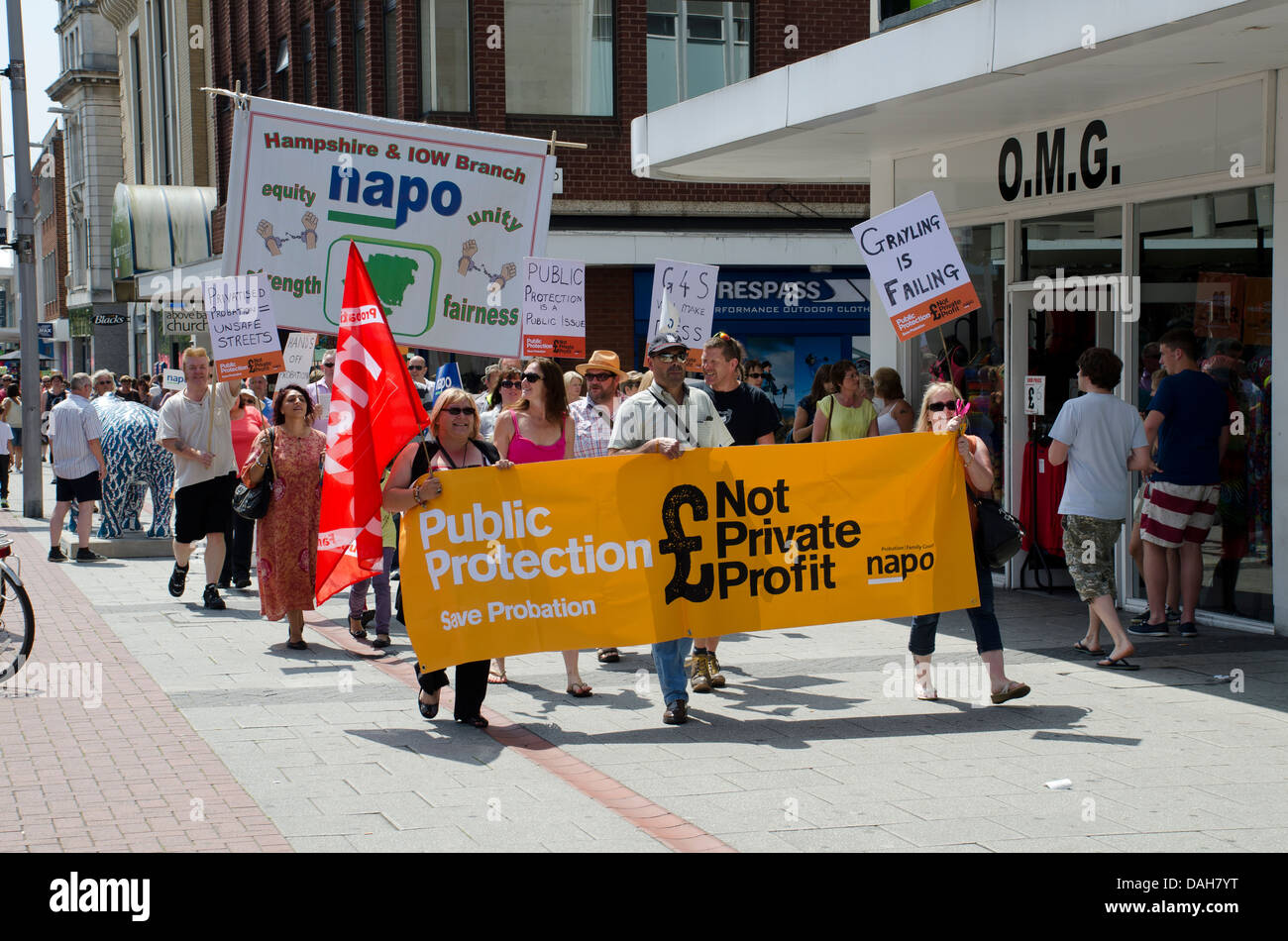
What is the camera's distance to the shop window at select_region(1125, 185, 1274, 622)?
9.80 meters

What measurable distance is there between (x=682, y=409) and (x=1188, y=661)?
3.43 meters

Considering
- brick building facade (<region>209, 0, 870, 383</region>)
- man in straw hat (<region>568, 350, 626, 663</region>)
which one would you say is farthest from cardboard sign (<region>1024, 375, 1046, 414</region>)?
brick building facade (<region>209, 0, 870, 383</region>)

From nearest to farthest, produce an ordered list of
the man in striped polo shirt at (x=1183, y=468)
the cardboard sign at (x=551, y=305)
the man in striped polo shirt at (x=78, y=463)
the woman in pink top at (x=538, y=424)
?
the woman in pink top at (x=538, y=424), the man in striped polo shirt at (x=1183, y=468), the cardboard sign at (x=551, y=305), the man in striped polo shirt at (x=78, y=463)

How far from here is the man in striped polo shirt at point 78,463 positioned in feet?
48.9

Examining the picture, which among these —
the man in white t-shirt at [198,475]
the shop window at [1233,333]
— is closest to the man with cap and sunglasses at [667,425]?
the shop window at [1233,333]

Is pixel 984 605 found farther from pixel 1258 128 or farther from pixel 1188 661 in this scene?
pixel 1258 128

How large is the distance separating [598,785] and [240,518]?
7.48 meters

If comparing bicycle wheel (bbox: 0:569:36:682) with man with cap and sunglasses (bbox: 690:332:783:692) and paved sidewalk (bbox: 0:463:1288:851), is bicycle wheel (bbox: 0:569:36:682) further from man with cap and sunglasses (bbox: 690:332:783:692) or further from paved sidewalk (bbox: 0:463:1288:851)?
man with cap and sunglasses (bbox: 690:332:783:692)

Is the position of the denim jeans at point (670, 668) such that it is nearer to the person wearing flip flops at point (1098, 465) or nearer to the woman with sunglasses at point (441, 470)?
the woman with sunglasses at point (441, 470)

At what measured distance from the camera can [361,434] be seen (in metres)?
7.45

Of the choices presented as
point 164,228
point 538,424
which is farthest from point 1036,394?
point 164,228

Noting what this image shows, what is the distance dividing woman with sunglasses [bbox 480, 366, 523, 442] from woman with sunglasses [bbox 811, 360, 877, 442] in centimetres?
226

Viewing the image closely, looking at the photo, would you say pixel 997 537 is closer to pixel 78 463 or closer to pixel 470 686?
pixel 470 686

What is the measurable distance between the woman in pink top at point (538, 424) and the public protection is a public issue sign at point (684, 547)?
1171 millimetres
